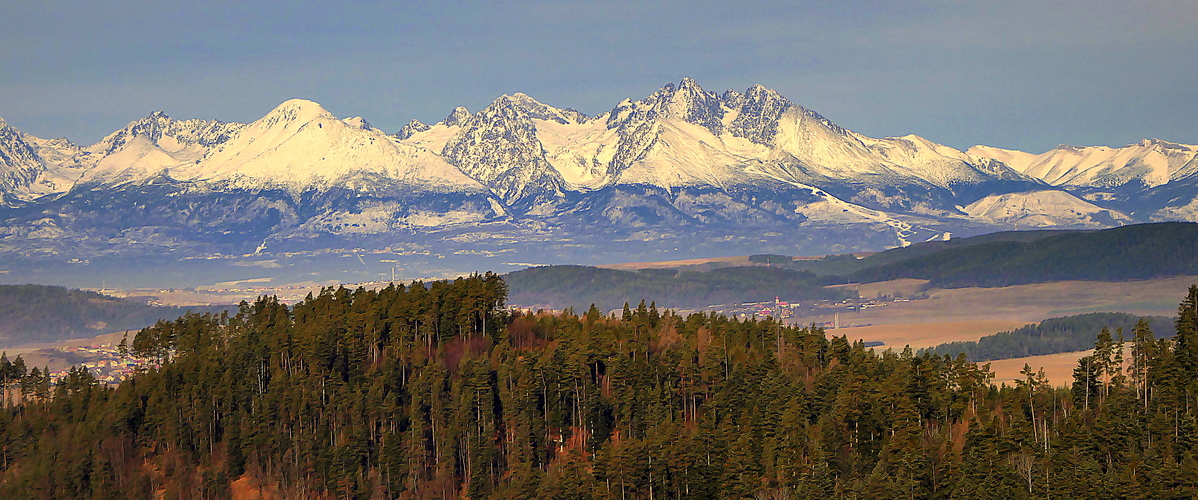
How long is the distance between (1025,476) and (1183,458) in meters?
22.0

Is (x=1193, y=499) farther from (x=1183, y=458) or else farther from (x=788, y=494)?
(x=788, y=494)

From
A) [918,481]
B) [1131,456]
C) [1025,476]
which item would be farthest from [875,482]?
[1131,456]

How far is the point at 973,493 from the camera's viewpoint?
622ft

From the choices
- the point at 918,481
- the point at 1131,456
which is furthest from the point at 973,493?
the point at 1131,456

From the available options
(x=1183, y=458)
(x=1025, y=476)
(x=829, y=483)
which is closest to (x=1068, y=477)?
(x=1025, y=476)

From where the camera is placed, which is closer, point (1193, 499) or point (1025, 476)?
point (1193, 499)

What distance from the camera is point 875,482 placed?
190500mm

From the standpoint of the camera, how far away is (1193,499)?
580 ft

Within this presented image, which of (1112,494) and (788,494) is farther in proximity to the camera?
(788,494)

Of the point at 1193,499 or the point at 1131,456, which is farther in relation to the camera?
the point at 1131,456

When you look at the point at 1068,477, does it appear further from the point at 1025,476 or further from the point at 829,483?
the point at 829,483

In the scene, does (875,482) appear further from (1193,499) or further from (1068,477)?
(1193,499)

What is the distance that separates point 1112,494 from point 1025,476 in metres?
14.0

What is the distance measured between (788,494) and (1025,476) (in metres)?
32.3
